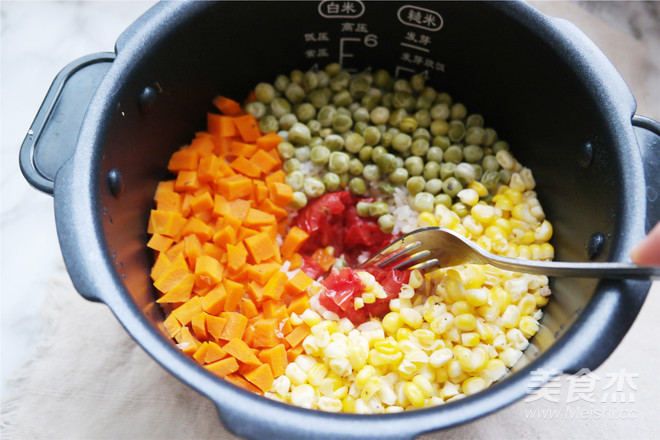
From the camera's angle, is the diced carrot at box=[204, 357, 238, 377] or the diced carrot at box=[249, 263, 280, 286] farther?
the diced carrot at box=[249, 263, 280, 286]

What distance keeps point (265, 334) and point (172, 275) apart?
0.94 feet

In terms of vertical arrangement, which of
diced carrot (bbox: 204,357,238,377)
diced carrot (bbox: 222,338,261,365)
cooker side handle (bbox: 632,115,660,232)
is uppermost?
cooker side handle (bbox: 632,115,660,232)

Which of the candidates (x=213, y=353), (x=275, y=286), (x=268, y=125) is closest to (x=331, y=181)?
(x=268, y=125)

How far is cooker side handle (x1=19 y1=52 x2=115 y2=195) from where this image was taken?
1288mm

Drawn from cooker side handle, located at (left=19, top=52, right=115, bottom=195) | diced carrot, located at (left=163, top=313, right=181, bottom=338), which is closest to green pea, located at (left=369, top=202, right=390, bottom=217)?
diced carrot, located at (left=163, top=313, right=181, bottom=338)

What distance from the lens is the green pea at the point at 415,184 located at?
65.9 inches

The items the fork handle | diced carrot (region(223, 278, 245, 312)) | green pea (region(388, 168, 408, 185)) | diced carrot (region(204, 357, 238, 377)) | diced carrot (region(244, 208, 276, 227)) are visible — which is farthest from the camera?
green pea (region(388, 168, 408, 185))

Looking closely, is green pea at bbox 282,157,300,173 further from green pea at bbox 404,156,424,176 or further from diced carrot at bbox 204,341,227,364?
diced carrot at bbox 204,341,227,364

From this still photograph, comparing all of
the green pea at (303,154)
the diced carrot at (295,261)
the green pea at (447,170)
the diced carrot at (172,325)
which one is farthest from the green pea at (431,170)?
the diced carrot at (172,325)

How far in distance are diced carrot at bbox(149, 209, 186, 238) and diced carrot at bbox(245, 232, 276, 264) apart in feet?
0.66

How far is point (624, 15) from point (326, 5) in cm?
131

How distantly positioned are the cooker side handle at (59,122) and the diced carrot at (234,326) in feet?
1.73

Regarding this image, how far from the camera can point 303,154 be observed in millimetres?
1723

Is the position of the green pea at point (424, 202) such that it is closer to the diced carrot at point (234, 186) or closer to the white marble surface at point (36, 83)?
the diced carrot at point (234, 186)
